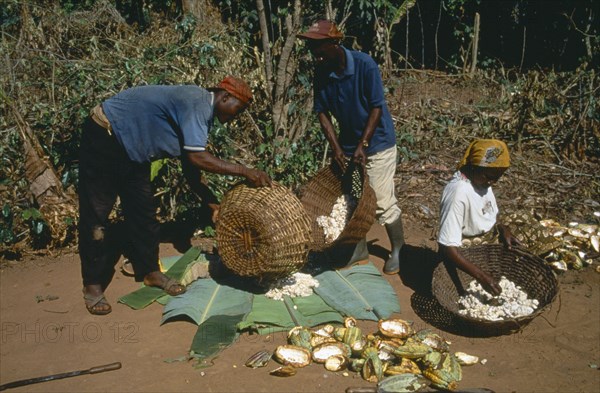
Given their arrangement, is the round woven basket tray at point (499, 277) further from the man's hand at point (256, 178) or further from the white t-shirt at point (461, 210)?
the man's hand at point (256, 178)

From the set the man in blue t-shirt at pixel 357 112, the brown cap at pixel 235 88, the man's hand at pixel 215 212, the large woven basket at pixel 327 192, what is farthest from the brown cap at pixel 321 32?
the man's hand at pixel 215 212

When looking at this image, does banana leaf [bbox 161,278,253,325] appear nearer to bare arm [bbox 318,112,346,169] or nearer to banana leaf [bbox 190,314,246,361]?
banana leaf [bbox 190,314,246,361]

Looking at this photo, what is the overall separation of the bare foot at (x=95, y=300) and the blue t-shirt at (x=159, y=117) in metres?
1.10

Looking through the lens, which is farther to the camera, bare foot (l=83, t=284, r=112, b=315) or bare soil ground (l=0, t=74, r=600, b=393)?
bare foot (l=83, t=284, r=112, b=315)

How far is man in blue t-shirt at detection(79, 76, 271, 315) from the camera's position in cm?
373

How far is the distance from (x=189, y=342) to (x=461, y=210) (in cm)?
206

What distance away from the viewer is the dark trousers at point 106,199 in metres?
3.85

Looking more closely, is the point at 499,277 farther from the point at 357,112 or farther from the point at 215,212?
the point at 215,212

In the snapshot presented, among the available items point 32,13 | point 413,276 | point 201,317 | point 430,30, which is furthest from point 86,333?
point 430,30

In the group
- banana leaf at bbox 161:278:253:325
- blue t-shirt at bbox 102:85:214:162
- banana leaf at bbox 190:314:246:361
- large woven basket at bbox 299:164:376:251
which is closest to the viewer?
banana leaf at bbox 190:314:246:361

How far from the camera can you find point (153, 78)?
5.63m

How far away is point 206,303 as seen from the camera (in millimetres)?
4078

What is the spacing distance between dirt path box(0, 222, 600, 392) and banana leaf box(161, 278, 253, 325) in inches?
3.7

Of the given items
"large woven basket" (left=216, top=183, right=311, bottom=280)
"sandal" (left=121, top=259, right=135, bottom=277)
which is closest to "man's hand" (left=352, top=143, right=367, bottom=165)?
"large woven basket" (left=216, top=183, right=311, bottom=280)
